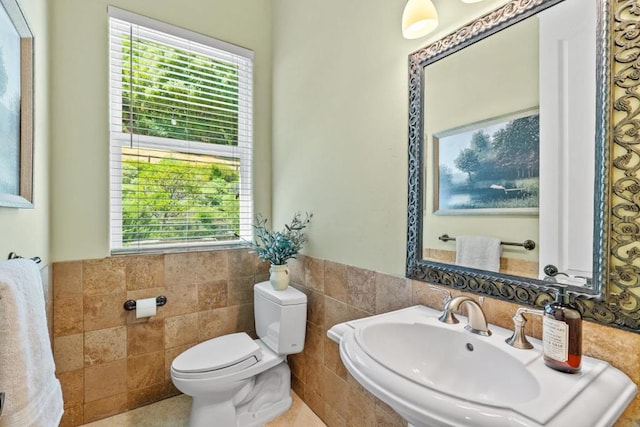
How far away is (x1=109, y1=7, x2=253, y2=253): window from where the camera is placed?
1807mm

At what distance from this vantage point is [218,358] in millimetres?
1619

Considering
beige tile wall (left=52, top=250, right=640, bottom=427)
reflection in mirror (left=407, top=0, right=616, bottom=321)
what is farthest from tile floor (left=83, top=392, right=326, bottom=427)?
reflection in mirror (left=407, top=0, right=616, bottom=321)

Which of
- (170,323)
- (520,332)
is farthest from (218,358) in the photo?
(520,332)

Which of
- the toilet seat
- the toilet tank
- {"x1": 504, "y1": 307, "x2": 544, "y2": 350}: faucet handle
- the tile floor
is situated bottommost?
the tile floor

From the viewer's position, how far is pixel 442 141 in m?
1.16

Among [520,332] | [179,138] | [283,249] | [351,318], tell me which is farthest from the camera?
[179,138]

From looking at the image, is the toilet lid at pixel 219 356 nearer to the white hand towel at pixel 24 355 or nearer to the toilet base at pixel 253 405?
the toilet base at pixel 253 405

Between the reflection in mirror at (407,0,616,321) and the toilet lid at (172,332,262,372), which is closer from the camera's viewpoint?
the reflection in mirror at (407,0,616,321)

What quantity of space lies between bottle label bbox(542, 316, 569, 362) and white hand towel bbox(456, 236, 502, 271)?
26 centimetres

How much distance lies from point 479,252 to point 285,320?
3.71 ft

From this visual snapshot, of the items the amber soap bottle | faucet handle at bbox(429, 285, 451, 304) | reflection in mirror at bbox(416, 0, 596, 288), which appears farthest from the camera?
faucet handle at bbox(429, 285, 451, 304)

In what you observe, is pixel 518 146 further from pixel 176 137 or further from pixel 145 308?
pixel 145 308

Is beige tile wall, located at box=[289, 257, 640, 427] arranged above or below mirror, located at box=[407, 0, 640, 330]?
below

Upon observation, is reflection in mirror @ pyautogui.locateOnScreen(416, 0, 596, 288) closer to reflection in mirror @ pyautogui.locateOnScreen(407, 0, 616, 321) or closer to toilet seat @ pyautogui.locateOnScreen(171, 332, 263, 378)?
reflection in mirror @ pyautogui.locateOnScreen(407, 0, 616, 321)
